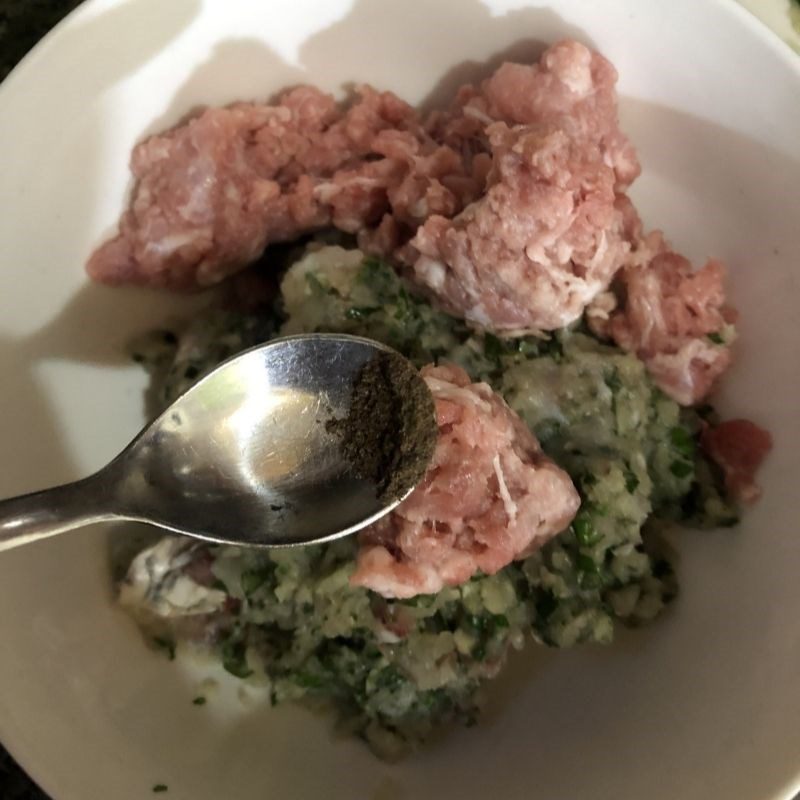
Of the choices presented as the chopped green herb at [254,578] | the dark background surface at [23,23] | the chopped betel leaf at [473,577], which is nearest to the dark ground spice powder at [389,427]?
the chopped betel leaf at [473,577]

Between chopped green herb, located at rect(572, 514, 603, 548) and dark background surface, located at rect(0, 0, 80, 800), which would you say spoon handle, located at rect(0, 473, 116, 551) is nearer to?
chopped green herb, located at rect(572, 514, 603, 548)

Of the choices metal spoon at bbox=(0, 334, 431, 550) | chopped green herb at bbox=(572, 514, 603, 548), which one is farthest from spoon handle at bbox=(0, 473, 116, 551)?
chopped green herb at bbox=(572, 514, 603, 548)

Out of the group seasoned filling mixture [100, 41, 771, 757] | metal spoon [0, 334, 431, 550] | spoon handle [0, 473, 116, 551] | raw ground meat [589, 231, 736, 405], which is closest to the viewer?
spoon handle [0, 473, 116, 551]

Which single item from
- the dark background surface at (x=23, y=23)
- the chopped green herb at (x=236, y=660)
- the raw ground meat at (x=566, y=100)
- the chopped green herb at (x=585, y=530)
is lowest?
the chopped green herb at (x=236, y=660)

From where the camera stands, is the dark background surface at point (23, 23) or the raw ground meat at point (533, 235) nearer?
the raw ground meat at point (533, 235)

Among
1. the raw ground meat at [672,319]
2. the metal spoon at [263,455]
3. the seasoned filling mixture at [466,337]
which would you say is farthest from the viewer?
the raw ground meat at [672,319]

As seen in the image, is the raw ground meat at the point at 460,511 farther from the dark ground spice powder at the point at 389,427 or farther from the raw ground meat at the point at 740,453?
the raw ground meat at the point at 740,453
